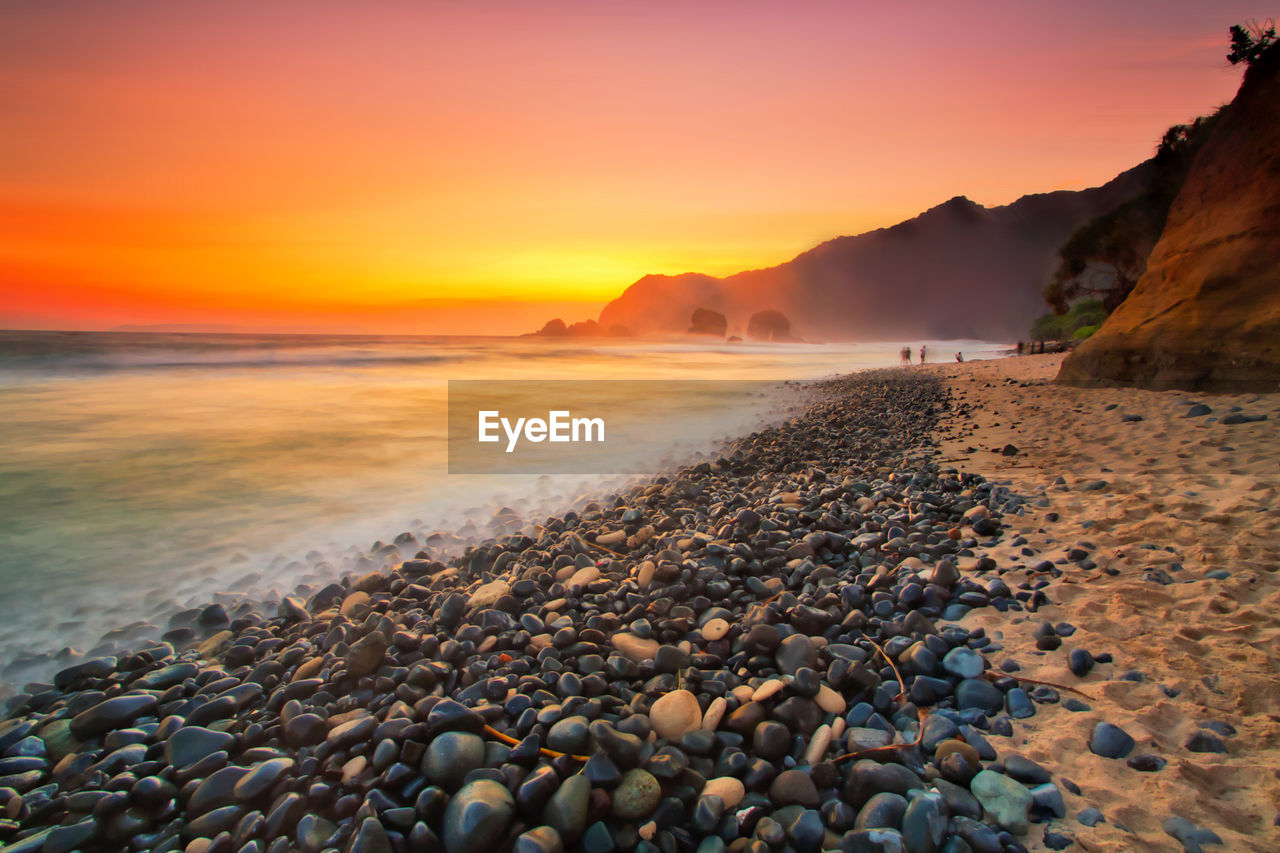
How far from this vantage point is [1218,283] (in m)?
8.27

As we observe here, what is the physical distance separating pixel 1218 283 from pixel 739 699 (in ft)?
32.8

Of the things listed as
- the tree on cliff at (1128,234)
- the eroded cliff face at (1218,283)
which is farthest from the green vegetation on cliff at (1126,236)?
the eroded cliff face at (1218,283)

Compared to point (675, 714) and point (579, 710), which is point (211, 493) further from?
point (675, 714)

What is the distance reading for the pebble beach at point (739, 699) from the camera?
2.00 metres

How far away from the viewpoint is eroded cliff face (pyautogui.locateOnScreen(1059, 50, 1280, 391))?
7.47 meters

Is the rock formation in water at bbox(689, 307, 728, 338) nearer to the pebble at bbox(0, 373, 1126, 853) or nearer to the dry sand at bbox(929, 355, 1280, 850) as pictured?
the dry sand at bbox(929, 355, 1280, 850)

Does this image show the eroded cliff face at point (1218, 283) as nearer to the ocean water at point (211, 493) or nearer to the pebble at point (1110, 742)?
the ocean water at point (211, 493)

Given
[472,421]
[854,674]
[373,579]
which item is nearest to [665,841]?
[854,674]

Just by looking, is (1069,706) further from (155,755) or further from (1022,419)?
(1022,419)

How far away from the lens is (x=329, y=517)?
7.31m

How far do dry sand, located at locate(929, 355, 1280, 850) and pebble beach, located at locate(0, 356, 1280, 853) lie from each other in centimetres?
1

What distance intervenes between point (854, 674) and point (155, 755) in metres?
3.12

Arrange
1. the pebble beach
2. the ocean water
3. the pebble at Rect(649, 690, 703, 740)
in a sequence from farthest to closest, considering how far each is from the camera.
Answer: the ocean water → the pebble at Rect(649, 690, 703, 740) → the pebble beach

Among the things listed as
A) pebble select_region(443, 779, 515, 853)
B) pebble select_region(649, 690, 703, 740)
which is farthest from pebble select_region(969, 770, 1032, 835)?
pebble select_region(443, 779, 515, 853)
